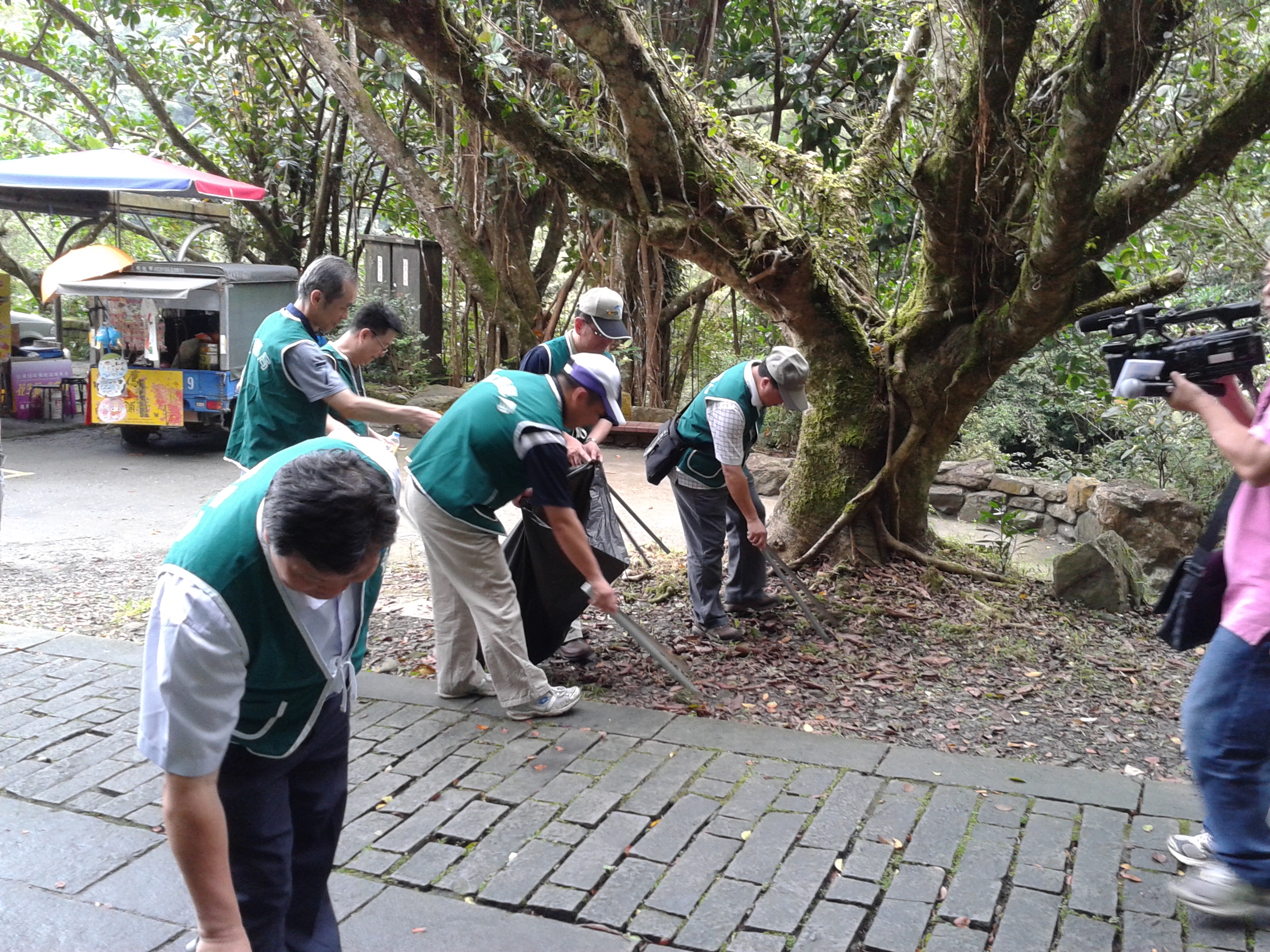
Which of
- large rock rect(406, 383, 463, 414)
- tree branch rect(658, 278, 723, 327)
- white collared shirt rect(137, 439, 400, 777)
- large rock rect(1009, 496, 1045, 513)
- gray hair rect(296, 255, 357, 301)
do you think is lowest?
large rock rect(1009, 496, 1045, 513)

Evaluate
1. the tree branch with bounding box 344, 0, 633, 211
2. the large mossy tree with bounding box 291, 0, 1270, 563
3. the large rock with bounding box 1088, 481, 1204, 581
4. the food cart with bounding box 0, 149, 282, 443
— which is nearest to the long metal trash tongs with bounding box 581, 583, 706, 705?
the large mossy tree with bounding box 291, 0, 1270, 563

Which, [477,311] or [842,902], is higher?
[477,311]

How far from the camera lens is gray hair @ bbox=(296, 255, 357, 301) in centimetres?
475

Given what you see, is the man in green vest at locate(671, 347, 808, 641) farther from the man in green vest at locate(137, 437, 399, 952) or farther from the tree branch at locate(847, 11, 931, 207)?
the man in green vest at locate(137, 437, 399, 952)

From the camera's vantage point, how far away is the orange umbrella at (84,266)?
11547mm

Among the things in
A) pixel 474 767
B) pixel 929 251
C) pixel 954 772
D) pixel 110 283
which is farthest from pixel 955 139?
pixel 110 283

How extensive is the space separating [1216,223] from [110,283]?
10.7 metres

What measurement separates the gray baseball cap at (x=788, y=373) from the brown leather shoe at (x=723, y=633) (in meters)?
1.27

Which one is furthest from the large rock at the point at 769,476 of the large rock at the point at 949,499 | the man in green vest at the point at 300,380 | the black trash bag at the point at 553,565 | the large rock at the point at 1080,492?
the man in green vest at the point at 300,380

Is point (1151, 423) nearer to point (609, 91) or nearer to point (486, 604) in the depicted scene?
point (609, 91)

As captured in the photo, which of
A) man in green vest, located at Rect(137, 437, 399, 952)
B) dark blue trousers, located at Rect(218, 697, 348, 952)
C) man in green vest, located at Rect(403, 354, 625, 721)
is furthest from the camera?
man in green vest, located at Rect(403, 354, 625, 721)

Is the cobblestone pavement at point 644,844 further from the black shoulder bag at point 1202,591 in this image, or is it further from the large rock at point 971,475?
the large rock at point 971,475

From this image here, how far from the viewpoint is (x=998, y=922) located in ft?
10.1

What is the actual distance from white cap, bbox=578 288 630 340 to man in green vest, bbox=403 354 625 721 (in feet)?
3.86
